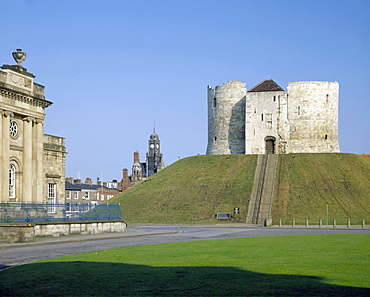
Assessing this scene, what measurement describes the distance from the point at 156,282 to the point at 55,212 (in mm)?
23292

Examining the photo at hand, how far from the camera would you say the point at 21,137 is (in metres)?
39.9

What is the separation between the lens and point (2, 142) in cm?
3722

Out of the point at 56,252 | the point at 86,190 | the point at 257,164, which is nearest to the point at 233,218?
the point at 257,164

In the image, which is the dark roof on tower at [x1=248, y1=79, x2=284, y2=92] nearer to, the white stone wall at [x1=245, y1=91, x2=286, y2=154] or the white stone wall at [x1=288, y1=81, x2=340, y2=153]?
the white stone wall at [x1=245, y1=91, x2=286, y2=154]

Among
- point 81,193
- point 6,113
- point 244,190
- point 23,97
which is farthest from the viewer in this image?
point 81,193

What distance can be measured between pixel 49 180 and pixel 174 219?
2128 centimetres

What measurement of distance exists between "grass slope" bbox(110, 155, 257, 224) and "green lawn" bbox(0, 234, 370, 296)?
41738 mm

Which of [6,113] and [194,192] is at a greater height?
[6,113]

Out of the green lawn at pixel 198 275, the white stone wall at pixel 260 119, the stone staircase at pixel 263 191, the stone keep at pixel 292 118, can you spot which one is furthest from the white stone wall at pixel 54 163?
the stone keep at pixel 292 118

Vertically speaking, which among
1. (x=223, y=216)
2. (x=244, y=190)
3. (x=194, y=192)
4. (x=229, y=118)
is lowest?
(x=223, y=216)

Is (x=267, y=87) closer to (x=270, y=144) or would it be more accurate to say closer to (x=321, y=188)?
(x=270, y=144)

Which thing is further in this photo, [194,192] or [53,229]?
[194,192]

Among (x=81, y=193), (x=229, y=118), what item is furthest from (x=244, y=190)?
(x=81, y=193)

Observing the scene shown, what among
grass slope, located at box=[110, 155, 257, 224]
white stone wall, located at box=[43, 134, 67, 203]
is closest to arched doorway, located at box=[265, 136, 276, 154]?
grass slope, located at box=[110, 155, 257, 224]
